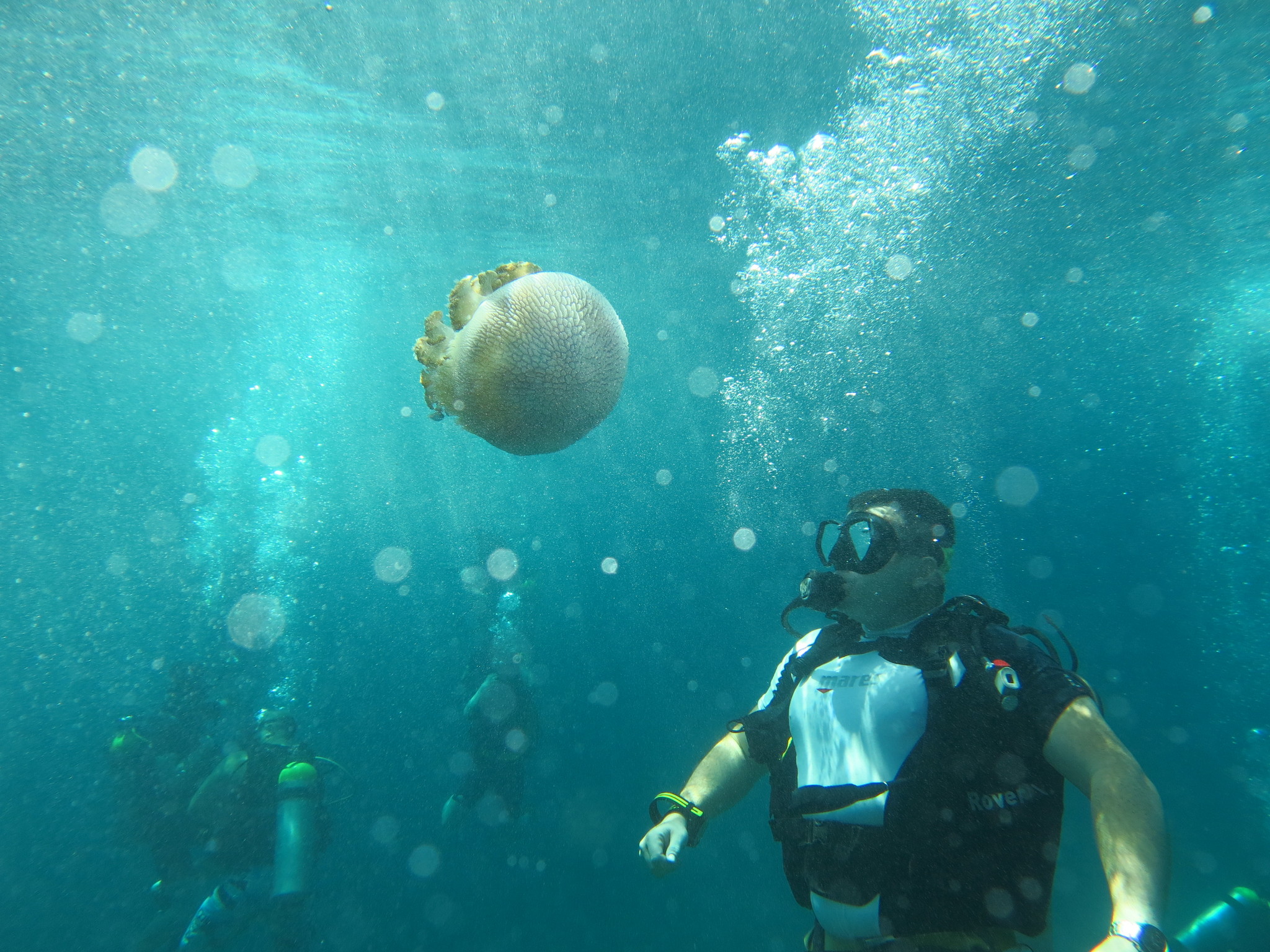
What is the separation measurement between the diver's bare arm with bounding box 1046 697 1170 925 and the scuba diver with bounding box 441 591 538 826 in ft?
28.0

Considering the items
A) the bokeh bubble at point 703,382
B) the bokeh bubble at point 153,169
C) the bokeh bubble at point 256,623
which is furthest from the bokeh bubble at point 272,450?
the bokeh bubble at point 153,169

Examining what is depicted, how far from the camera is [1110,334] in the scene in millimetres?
22484

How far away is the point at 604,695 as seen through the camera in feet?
61.2

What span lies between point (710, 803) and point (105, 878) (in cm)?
2757

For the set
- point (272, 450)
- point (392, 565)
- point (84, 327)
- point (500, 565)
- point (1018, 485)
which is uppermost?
point (272, 450)

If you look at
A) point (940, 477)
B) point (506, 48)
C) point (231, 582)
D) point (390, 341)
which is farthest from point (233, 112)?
point (940, 477)

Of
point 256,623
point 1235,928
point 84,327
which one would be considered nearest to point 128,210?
point 256,623

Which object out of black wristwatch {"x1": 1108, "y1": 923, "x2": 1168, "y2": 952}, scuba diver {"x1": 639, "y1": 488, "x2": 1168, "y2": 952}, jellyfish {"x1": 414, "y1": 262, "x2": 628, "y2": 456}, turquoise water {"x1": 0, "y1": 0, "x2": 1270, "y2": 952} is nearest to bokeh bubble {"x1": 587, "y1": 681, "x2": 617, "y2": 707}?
turquoise water {"x1": 0, "y1": 0, "x2": 1270, "y2": 952}

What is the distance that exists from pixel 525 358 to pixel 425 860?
1560cm

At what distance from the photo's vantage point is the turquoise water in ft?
32.8

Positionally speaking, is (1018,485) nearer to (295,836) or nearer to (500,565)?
(500,565)

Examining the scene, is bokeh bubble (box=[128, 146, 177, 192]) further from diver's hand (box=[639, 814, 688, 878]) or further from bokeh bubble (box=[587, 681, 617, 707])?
bokeh bubble (box=[587, 681, 617, 707])

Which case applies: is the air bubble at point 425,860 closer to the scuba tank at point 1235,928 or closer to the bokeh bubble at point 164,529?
the scuba tank at point 1235,928

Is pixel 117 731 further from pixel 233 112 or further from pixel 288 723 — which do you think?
pixel 233 112
